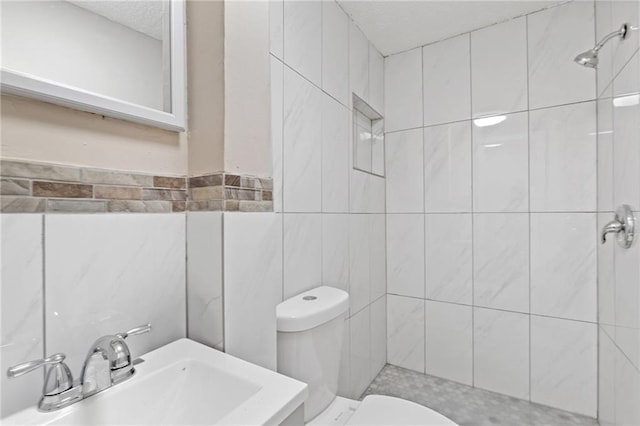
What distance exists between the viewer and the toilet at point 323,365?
1046mm

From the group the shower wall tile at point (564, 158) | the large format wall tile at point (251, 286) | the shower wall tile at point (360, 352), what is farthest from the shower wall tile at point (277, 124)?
the shower wall tile at point (564, 158)

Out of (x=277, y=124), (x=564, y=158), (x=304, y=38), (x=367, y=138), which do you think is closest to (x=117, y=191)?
(x=277, y=124)

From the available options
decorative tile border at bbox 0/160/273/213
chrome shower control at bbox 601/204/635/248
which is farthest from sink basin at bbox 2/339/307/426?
chrome shower control at bbox 601/204/635/248

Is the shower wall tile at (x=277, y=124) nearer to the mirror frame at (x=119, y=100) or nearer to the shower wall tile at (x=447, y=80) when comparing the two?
the mirror frame at (x=119, y=100)

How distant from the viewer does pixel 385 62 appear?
2.23 m

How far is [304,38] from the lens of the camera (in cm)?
138

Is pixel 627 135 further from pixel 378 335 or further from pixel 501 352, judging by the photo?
pixel 378 335

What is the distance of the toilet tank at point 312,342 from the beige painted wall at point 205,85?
55cm

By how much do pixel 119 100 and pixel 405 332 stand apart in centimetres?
206

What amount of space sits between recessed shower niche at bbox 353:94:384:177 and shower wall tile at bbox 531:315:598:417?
1294mm

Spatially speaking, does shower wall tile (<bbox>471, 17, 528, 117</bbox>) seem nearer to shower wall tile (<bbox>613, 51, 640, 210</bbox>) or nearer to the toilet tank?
shower wall tile (<bbox>613, 51, 640, 210</bbox>)

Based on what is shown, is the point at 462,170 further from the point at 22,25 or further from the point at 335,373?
the point at 22,25

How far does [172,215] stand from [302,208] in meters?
0.58

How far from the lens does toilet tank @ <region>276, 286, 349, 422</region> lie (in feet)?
3.44
